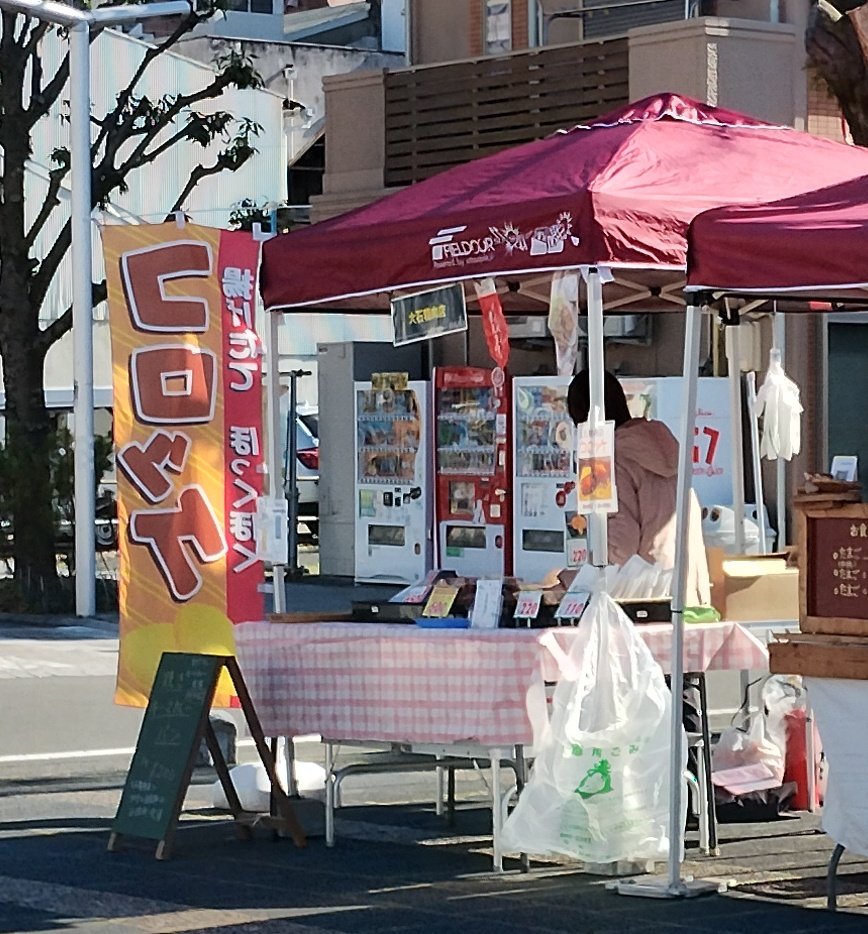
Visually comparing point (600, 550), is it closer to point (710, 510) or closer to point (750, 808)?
point (750, 808)

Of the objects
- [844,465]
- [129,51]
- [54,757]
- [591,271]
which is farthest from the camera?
[129,51]

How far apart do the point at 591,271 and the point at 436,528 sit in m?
12.5

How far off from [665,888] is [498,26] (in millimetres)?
16543

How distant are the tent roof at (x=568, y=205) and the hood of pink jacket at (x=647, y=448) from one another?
99 centimetres

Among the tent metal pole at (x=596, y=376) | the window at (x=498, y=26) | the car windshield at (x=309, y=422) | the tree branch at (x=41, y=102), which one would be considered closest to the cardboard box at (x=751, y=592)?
the tent metal pole at (x=596, y=376)

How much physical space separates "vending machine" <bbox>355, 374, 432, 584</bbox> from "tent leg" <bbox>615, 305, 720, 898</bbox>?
12733 mm

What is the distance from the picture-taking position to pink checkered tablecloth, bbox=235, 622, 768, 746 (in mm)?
8016

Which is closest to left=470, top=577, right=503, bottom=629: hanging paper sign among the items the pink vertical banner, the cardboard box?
the cardboard box

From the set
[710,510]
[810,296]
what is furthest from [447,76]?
[810,296]

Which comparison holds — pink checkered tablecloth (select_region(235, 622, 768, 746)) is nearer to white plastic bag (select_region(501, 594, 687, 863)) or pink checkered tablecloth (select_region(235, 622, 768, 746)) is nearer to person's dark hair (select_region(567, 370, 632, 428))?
white plastic bag (select_region(501, 594, 687, 863))

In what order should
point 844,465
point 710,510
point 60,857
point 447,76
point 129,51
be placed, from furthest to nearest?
1. point 129,51
2. point 447,76
3. point 710,510
4. point 844,465
5. point 60,857

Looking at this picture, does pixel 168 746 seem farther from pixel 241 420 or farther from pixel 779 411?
pixel 779 411

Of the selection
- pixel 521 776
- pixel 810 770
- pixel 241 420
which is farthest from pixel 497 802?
pixel 241 420

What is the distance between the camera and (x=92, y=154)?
65.4ft
